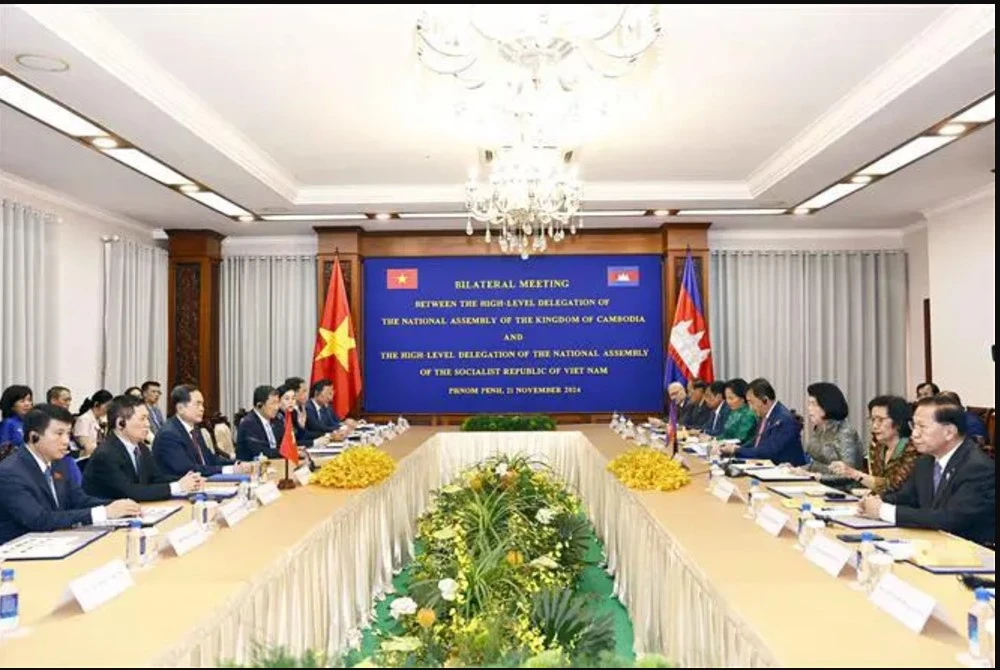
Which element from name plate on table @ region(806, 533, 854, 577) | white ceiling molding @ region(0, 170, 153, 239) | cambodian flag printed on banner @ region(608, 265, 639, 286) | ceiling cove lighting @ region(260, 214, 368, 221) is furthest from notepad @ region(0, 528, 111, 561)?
cambodian flag printed on banner @ region(608, 265, 639, 286)

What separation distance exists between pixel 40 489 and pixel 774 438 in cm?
408

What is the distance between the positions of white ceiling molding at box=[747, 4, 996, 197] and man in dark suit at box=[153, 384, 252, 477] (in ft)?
12.8

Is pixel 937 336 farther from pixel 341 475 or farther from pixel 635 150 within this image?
pixel 341 475

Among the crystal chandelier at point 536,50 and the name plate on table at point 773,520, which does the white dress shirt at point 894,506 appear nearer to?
the name plate on table at point 773,520

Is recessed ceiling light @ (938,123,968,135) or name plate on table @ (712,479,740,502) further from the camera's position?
recessed ceiling light @ (938,123,968,135)

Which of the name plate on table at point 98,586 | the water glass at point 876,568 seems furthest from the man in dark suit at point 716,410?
the name plate on table at point 98,586

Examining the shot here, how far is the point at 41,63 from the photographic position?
3.76 m

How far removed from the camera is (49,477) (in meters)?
3.31

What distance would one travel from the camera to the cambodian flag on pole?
860 cm

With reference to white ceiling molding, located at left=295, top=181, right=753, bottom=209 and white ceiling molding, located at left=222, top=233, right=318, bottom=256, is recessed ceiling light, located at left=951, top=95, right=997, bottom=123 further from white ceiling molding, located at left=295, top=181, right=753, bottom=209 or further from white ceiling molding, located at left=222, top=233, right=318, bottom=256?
white ceiling molding, located at left=222, top=233, right=318, bottom=256

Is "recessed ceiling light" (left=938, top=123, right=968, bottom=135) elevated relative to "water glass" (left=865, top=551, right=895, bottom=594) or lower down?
elevated

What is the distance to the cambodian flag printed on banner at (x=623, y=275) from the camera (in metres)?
9.10

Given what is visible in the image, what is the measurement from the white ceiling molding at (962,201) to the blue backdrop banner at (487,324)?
2.79 meters

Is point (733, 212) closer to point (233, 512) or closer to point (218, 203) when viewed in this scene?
point (218, 203)
